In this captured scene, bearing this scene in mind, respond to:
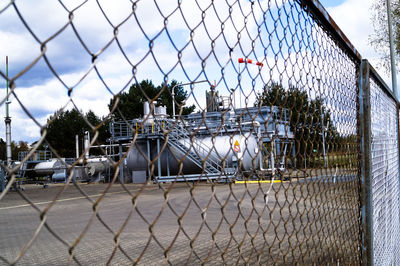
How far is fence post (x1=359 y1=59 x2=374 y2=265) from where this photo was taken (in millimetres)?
3318

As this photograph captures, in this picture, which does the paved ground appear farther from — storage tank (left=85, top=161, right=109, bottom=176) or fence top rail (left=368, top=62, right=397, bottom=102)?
storage tank (left=85, top=161, right=109, bottom=176)

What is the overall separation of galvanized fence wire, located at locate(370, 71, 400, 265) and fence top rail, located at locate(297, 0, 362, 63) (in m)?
0.56

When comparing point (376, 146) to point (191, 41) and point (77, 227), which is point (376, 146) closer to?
point (191, 41)

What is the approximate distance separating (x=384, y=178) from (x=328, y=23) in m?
2.41

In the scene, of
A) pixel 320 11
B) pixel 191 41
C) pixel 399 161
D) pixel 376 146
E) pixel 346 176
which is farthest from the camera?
pixel 399 161

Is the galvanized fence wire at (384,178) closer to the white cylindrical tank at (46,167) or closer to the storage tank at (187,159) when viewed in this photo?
the storage tank at (187,159)

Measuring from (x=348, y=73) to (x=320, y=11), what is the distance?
99 centimetres

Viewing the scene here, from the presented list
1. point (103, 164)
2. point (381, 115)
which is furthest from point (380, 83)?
point (103, 164)

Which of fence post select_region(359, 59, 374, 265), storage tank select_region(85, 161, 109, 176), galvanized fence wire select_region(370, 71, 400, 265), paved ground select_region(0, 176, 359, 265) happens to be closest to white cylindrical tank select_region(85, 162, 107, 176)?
storage tank select_region(85, 161, 109, 176)

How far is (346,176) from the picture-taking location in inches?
135

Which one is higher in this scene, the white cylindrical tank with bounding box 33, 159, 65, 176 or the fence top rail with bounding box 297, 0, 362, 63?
the fence top rail with bounding box 297, 0, 362, 63

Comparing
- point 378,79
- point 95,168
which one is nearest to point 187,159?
point 95,168

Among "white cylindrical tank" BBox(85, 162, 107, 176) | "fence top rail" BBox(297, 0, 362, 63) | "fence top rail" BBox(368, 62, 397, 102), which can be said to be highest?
"fence top rail" BBox(297, 0, 362, 63)

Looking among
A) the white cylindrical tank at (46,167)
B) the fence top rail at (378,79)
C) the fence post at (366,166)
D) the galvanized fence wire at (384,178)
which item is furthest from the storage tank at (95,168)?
the fence post at (366,166)
